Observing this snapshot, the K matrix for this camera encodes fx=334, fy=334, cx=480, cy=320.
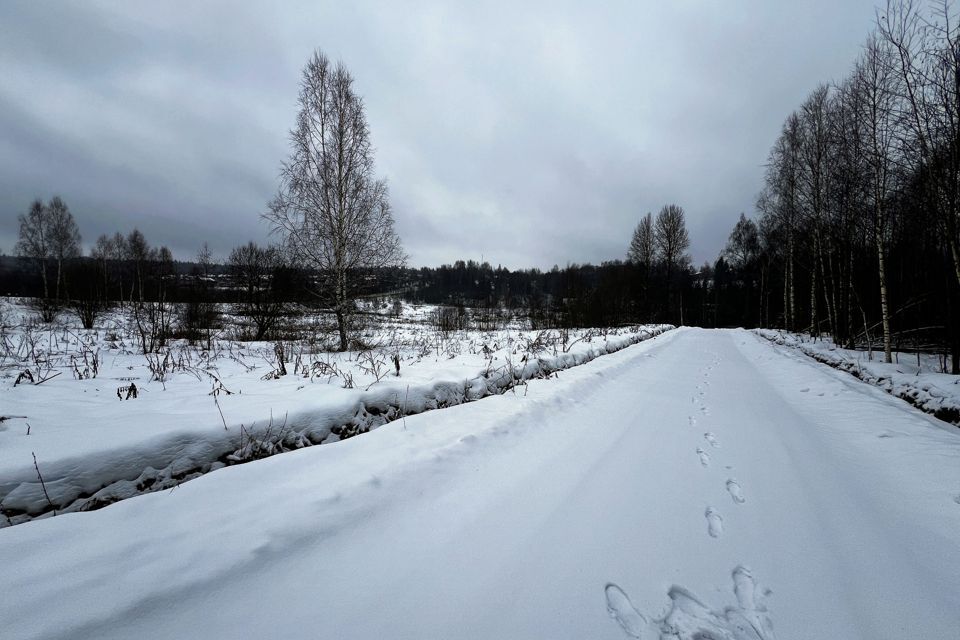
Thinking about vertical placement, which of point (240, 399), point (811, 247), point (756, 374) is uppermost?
point (811, 247)

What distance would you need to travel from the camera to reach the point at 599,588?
5.10 feet

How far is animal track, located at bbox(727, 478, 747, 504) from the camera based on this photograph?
2.31 metres

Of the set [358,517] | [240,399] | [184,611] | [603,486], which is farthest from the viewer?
[240,399]

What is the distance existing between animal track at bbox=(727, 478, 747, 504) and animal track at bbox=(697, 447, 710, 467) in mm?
264

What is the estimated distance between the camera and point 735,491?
2.42 metres

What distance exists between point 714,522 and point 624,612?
1038 mm

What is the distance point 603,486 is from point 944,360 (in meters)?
8.97

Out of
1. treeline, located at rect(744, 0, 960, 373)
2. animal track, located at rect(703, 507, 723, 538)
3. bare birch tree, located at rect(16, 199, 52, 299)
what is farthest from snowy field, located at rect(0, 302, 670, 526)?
bare birch tree, located at rect(16, 199, 52, 299)

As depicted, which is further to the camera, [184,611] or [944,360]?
[944,360]

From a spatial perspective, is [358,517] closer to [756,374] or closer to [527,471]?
[527,471]

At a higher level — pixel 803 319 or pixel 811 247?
pixel 811 247

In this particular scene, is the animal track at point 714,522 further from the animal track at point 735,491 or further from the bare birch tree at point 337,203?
the bare birch tree at point 337,203

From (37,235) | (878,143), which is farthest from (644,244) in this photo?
(37,235)

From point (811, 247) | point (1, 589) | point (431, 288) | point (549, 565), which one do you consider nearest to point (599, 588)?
point (549, 565)
